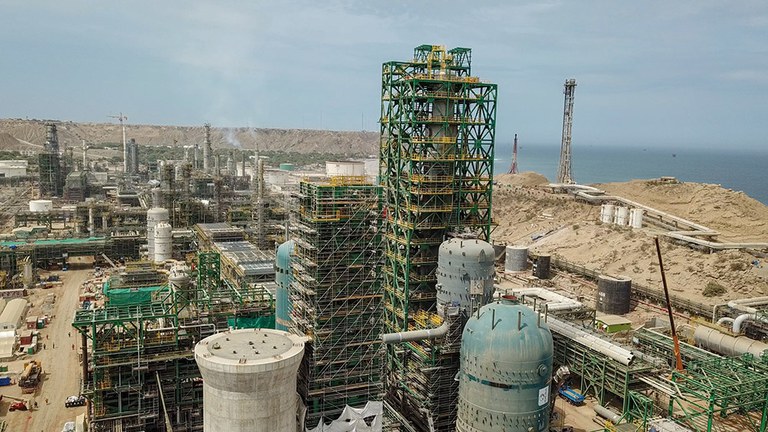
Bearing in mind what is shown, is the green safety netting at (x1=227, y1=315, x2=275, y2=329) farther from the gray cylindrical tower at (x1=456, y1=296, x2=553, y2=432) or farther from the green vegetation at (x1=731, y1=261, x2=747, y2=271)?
the green vegetation at (x1=731, y1=261, x2=747, y2=271)

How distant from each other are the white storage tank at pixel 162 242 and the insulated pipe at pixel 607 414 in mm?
66085

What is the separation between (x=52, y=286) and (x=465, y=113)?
69.1 meters

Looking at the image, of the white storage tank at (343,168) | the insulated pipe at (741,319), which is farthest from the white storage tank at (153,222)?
the insulated pipe at (741,319)

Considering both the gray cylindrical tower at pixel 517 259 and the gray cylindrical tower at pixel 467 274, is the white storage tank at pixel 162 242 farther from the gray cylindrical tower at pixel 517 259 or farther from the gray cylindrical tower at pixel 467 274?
the gray cylindrical tower at pixel 467 274

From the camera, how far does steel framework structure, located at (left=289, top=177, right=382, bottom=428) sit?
41.2 metres

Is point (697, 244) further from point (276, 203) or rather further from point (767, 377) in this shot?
point (276, 203)

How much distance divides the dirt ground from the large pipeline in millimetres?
53660

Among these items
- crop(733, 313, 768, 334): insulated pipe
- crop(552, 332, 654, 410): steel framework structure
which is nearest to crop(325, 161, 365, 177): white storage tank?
crop(552, 332, 654, 410): steel framework structure

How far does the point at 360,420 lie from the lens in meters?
40.8

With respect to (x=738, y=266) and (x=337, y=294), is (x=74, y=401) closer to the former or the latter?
(x=337, y=294)

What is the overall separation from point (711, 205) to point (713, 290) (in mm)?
57242

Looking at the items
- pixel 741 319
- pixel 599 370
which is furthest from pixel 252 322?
pixel 741 319

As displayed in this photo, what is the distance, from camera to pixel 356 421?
133ft

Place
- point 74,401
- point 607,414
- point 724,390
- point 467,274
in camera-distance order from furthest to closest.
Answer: point 74,401 < point 607,414 < point 467,274 < point 724,390
